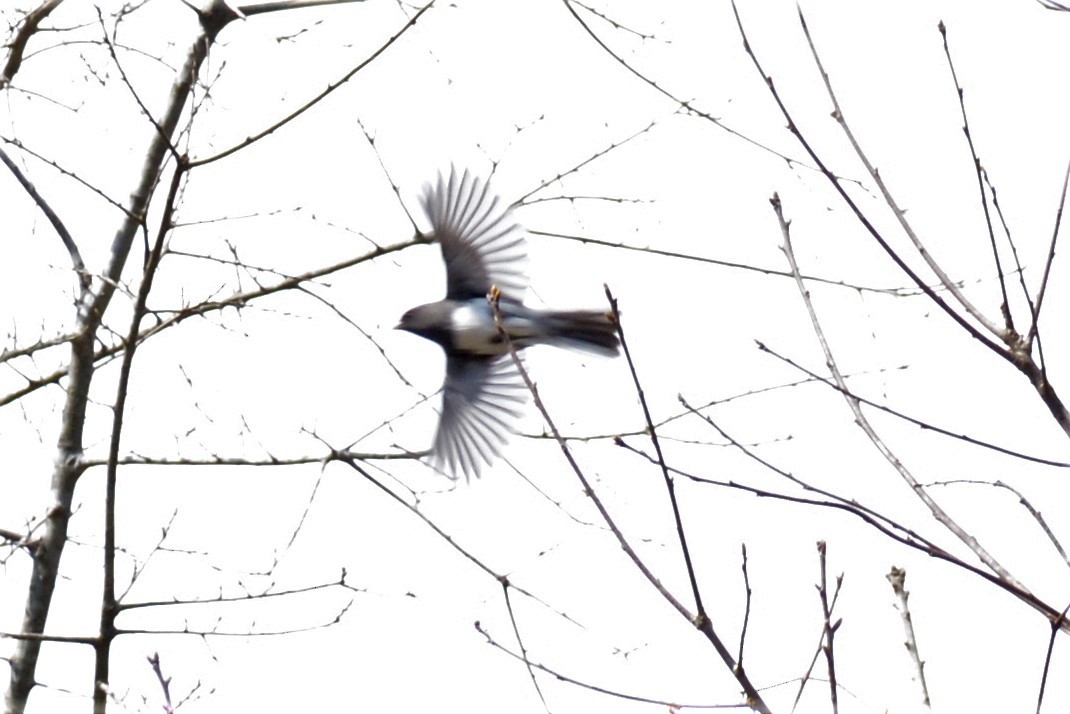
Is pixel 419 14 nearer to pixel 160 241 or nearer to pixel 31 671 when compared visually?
pixel 160 241

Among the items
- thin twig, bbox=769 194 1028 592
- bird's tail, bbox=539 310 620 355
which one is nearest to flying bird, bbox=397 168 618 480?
bird's tail, bbox=539 310 620 355

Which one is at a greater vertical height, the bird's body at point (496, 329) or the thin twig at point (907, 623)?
the bird's body at point (496, 329)

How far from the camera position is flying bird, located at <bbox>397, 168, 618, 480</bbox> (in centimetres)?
488

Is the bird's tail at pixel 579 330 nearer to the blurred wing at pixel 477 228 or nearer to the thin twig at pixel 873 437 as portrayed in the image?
the blurred wing at pixel 477 228

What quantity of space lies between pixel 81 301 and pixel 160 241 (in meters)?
0.98

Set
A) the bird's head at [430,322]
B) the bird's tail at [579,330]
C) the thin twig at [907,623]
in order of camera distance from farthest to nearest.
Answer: the bird's head at [430,322] < the bird's tail at [579,330] < the thin twig at [907,623]

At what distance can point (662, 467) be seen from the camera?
1.80 m

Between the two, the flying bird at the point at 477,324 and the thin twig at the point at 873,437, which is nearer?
the thin twig at the point at 873,437

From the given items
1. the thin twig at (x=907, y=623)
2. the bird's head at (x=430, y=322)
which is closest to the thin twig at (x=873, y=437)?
the thin twig at (x=907, y=623)

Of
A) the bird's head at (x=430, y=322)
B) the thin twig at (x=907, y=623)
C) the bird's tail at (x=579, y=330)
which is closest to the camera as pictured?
the thin twig at (x=907, y=623)

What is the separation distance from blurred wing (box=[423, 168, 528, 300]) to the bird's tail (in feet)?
0.78

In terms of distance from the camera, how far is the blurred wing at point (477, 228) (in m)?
5.11

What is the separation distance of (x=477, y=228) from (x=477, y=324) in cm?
40

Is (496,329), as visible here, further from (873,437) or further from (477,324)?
(873,437)
